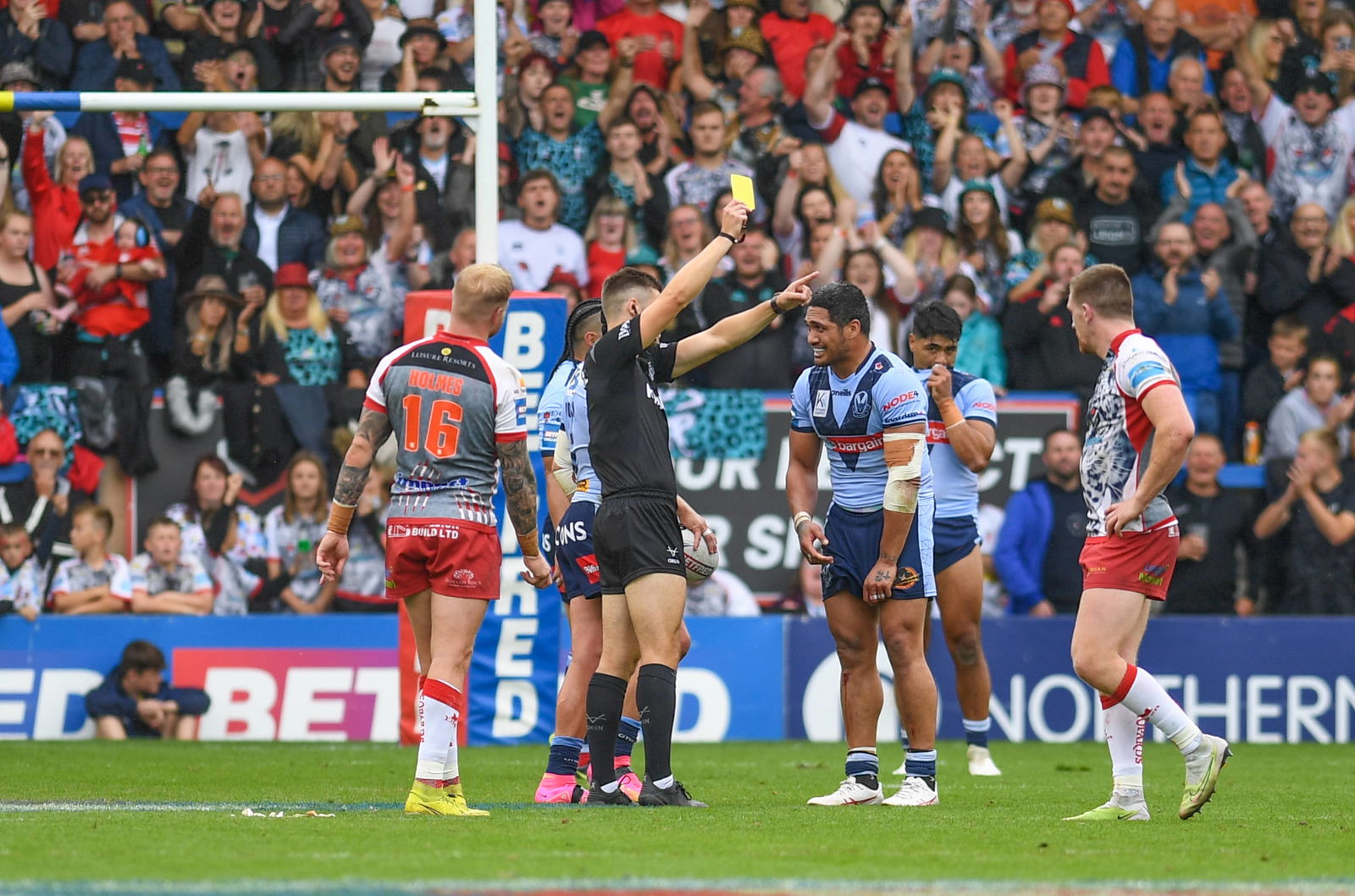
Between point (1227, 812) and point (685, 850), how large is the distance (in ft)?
11.6

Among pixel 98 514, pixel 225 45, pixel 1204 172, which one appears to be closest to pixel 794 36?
pixel 1204 172

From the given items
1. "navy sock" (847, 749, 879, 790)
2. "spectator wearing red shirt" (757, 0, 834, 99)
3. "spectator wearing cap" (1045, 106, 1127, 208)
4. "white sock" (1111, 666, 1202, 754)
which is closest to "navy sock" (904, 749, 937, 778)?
"navy sock" (847, 749, 879, 790)

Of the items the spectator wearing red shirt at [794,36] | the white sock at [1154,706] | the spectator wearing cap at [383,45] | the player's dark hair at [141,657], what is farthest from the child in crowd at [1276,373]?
the player's dark hair at [141,657]

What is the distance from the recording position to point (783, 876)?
251 inches

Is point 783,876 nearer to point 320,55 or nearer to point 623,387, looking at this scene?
point 623,387

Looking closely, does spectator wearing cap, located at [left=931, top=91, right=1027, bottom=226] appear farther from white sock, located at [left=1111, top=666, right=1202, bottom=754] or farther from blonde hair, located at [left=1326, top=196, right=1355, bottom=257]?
white sock, located at [left=1111, top=666, right=1202, bottom=754]

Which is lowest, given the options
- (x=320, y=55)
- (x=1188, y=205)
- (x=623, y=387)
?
(x=623, y=387)

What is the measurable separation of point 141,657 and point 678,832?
873cm

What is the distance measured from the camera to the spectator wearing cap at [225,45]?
1847cm

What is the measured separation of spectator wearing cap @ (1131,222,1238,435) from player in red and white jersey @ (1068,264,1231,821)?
923cm

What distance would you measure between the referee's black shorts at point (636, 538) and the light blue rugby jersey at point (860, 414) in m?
0.95

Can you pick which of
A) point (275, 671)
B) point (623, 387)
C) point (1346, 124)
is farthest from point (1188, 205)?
point (623, 387)

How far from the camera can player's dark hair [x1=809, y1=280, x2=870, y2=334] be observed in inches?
365

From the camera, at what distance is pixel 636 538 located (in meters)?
8.93
